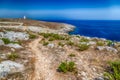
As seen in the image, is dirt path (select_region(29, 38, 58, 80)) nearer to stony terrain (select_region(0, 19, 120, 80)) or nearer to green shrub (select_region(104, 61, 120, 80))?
stony terrain (select_region(0, 19, 120, 80))

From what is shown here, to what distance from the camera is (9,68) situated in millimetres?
18422

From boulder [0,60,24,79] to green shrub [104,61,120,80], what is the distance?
7522mm

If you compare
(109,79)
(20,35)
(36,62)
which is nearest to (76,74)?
(109,79)

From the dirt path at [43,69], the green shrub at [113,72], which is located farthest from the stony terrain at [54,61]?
the green shrub at [113,72]

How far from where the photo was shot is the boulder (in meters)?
17.5

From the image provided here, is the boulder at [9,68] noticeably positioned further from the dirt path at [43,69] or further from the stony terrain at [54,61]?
the dirt path at [43,69]

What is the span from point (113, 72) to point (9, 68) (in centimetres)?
903

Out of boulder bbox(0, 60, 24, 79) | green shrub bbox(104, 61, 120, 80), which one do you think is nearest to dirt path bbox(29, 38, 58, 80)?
boulder bbox(0, 60, 24, 79)

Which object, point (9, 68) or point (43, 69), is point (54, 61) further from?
point (9, 68)

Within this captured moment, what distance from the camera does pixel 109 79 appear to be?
16547mm

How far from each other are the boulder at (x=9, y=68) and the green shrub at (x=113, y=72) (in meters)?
7.52

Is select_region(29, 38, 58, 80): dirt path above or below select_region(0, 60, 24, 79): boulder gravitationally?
below

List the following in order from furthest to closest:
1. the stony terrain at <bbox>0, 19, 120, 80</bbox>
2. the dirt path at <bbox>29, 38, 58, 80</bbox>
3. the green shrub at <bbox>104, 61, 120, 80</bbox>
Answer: the stony terrain at <bbox>0, 19, 120, 80</bbox> → the dirt path at <bbox>29, 38, 58, 80</bbox> → the green shrub at <bbox>104, 61, 120, 80</bbox>

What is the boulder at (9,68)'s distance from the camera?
57.4ft
